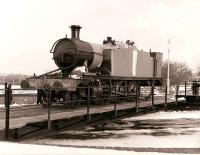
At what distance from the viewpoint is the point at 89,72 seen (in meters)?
17.6

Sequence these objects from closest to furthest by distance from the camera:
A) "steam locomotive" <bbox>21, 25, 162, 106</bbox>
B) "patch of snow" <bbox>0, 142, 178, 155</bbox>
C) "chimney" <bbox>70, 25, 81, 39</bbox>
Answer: "patch of snow" <bbox>0, 142, 178, 155</bbox> < "steam locomotive" <bbox>21, 25, 162, 106</bbox> < "chimney" <bbox>70, 25, 81, 39</bbox>

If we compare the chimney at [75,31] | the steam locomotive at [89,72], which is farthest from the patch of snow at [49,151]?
the chimney at [75,31]

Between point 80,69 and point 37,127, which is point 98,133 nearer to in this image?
point 37,127

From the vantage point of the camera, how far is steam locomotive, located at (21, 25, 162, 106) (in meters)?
15.4

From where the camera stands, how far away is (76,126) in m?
11.9

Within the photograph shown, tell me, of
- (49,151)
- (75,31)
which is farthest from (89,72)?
(49,151)

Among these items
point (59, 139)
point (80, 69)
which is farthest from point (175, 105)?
point (59, 139)

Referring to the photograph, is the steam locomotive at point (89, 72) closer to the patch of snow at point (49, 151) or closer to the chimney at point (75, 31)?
the chimney at point (75, 31)

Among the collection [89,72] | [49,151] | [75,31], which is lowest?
[49,151]

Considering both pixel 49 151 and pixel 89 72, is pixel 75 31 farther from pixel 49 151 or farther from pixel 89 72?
pixel 49 151

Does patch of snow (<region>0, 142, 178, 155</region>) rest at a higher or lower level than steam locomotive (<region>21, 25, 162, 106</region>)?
lower

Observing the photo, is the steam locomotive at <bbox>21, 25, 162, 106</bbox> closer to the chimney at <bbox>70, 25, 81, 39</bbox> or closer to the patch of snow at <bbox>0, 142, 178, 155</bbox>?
the chimney at <bbox>70, 25, 81, 39</bbox>

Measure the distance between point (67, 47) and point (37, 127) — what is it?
6524 mm

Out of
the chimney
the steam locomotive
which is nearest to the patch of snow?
the steam locomotive
